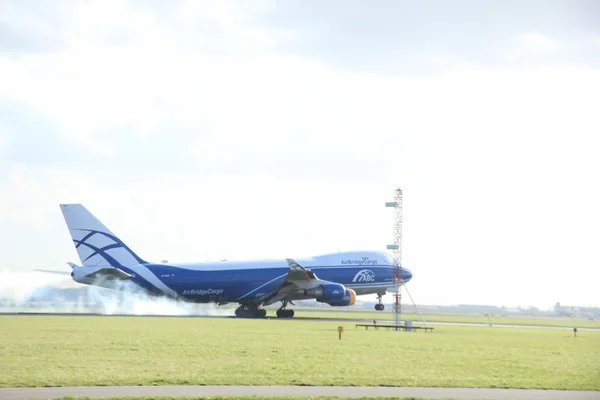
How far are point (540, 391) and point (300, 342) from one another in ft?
63.4

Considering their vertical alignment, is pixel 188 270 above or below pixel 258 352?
above

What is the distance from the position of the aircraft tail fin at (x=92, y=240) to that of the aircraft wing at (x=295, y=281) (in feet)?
49.2

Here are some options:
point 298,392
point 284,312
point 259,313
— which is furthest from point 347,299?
point 298,392

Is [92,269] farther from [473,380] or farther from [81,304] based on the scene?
[473,380]

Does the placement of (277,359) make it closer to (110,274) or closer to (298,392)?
(298,392)

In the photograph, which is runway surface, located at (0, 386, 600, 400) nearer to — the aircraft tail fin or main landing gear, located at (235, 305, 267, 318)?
main landing gear, located at (235, 305, 267, 318)

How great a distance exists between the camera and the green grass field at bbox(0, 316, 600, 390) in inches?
1094

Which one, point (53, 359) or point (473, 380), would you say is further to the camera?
point (53, 359)

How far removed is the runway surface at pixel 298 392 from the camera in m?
23.5

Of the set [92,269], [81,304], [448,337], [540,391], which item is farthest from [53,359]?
[81,304]

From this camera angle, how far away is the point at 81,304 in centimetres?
8812

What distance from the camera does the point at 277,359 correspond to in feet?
113

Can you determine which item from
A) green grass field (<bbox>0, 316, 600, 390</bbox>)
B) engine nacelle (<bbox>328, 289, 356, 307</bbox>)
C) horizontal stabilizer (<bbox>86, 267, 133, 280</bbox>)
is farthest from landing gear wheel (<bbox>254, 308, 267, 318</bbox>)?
green grass field (<bbox>0, 316, 600, 390</bbox>)

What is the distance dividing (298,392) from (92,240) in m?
58.3
